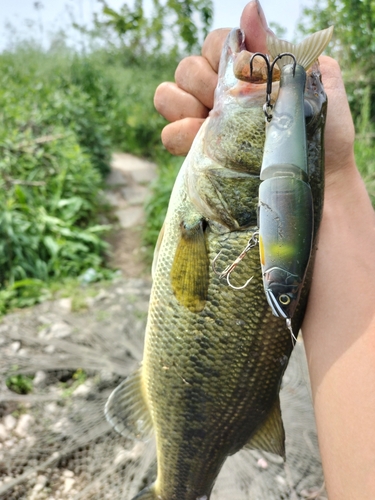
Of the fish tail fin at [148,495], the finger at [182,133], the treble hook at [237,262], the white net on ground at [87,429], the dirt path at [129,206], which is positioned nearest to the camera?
the treble hook at [237,262]

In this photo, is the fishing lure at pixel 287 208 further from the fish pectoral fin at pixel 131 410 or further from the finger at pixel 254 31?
the fish pectoral fin at pixel 131 410

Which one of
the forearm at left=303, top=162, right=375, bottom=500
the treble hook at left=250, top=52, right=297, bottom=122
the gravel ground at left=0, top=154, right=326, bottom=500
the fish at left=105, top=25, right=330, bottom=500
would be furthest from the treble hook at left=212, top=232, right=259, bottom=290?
the gravel ground at left=0, top=154, right=326, bottom=500

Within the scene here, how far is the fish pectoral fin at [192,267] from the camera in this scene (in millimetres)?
1415

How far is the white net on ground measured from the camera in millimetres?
2186

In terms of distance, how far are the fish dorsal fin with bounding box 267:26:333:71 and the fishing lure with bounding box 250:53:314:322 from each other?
0.04 m

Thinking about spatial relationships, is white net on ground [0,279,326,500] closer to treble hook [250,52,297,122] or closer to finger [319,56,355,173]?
finger [319,56,355,173]

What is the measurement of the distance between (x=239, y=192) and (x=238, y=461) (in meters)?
1.61

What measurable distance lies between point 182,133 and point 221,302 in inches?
34.1

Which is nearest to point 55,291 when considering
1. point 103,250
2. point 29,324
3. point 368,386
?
point 29,324

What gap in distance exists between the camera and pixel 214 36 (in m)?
1.75

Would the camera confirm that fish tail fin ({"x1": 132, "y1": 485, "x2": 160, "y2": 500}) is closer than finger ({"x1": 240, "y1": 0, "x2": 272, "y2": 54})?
No

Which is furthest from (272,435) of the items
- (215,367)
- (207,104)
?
(207,104)

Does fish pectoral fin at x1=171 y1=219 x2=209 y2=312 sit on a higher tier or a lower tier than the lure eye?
lower

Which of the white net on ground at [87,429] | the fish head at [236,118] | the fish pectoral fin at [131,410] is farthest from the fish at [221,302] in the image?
the white net on ground at [87,429]
